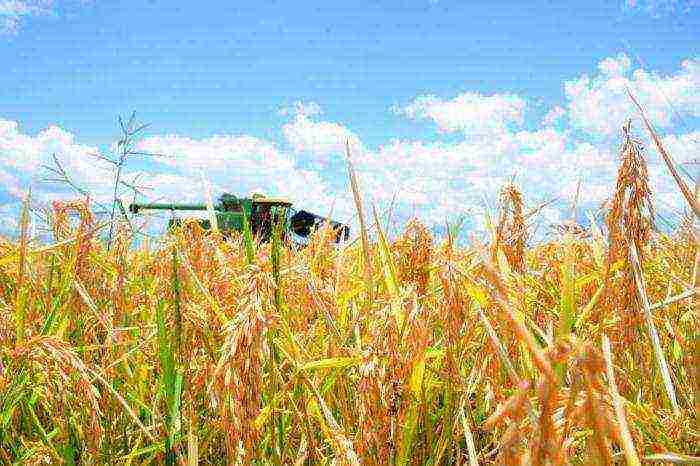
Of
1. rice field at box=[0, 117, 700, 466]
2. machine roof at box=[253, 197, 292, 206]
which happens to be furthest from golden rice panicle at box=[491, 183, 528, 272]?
machine roof at box=[253, 197, 292, 206]

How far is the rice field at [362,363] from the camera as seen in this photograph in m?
0.79

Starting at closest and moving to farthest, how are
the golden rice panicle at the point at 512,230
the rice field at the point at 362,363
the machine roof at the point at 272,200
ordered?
the rice field at the point at 362,363
the golden rice panicle at the point at 512,230
the machine roof at the point at 272,200

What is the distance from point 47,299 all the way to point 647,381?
1669 millimetres

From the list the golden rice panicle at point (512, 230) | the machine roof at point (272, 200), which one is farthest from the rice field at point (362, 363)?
the machine roof at point (272, 200)

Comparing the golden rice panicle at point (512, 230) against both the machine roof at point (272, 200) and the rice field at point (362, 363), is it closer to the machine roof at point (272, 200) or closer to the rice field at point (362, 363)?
the rice field at point (362, 363)

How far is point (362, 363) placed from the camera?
955 millimetres

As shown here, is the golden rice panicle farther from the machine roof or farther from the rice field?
the machine roof

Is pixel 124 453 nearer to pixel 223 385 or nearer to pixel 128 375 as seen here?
pixel 128 375

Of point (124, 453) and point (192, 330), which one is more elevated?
point (192, 330)

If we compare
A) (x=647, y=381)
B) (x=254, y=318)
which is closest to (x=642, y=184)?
(x=647, y=381)

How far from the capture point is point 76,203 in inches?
67.8

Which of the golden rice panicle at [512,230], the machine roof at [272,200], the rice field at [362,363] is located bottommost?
the rice field at [362,363]

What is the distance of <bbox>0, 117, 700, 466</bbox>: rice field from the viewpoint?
793 millimetres

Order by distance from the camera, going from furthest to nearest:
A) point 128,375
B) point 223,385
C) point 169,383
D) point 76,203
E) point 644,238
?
point 76,203 → point 128,375 → point 644,238 → point 169,383 → point 223,385
